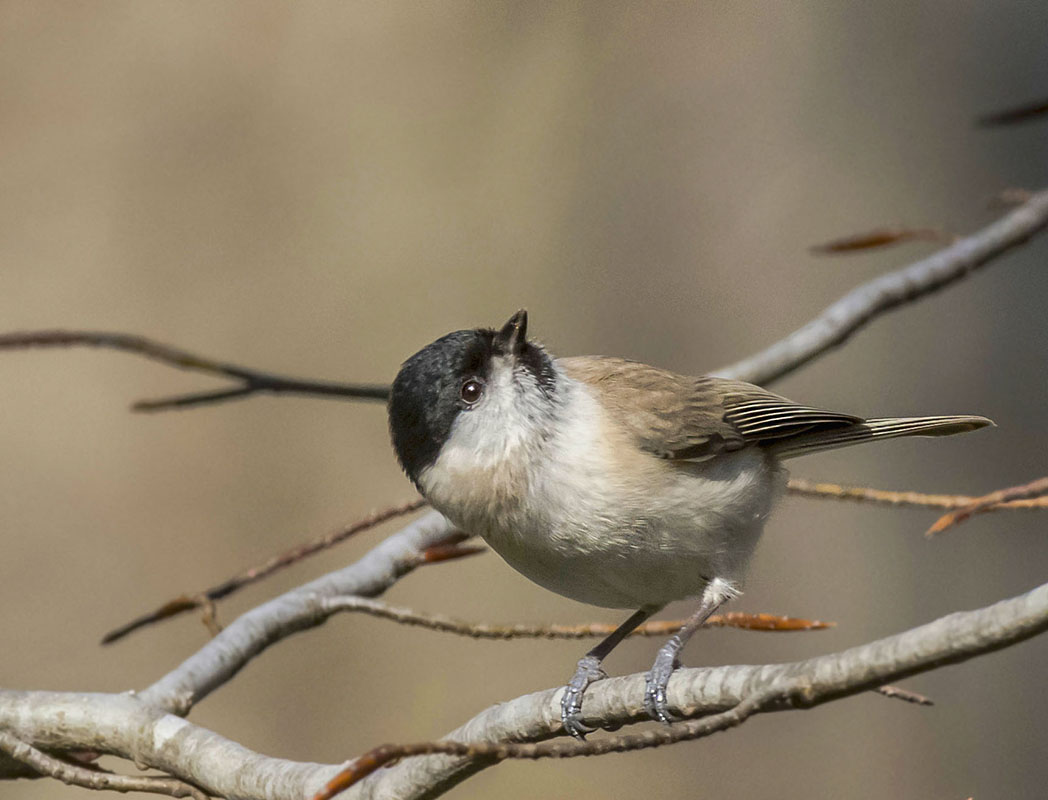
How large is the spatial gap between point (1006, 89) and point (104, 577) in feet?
14.7

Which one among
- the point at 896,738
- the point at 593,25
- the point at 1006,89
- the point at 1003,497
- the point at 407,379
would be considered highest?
the point at 593,25

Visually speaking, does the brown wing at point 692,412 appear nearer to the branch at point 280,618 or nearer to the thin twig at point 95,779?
the branch at point 280,618

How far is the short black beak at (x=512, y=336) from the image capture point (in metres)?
2.48

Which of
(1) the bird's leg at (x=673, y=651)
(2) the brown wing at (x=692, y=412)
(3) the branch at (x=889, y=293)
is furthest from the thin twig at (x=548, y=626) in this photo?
(3) the branch at (x=889, y=293)

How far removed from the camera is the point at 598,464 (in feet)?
7.48

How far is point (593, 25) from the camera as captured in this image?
543cm

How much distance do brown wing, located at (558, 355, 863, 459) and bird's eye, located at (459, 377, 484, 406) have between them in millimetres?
304

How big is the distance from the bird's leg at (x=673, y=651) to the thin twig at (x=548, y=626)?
0.12 feet

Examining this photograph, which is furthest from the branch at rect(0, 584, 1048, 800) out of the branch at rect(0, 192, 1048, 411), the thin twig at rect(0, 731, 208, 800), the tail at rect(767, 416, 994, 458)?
the tail at rect(767, 416, 994, 458)

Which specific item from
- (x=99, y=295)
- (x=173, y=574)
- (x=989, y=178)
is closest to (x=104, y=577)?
(x=173, y=574)

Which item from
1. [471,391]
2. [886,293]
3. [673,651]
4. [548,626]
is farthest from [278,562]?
[886,293]

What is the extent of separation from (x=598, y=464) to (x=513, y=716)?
678mm

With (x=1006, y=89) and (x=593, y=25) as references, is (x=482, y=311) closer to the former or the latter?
(x=593, y=25)

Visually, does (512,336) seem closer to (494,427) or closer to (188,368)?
(494,427)
